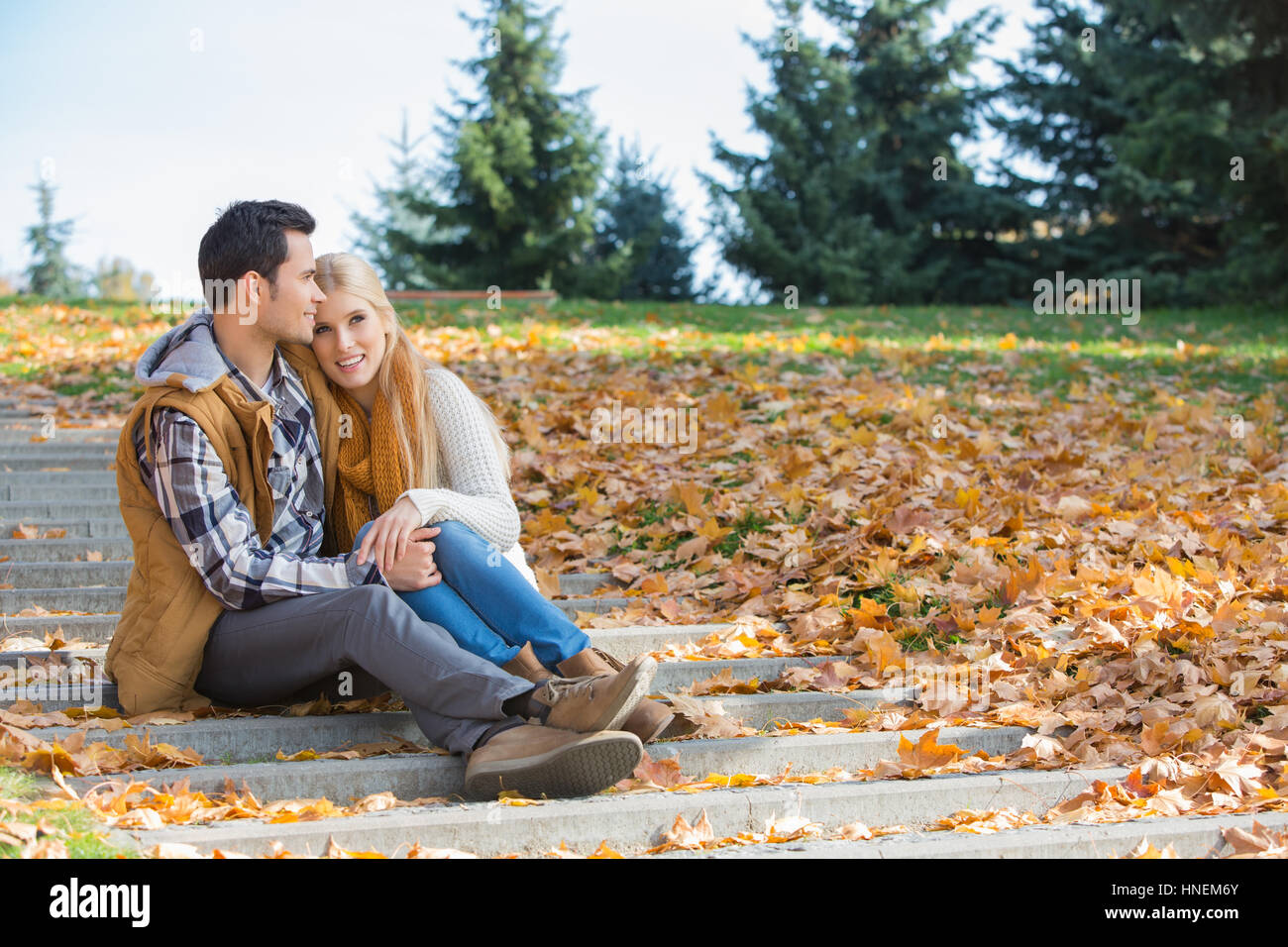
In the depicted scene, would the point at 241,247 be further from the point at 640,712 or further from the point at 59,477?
the point at 59,477

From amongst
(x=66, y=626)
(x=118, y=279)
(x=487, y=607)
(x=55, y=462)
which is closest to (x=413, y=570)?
(x=487, y=607)

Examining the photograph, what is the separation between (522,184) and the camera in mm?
21406

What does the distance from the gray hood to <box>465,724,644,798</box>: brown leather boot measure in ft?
4.10

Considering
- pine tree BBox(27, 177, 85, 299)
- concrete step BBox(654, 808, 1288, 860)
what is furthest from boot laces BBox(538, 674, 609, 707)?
pine tree BBox(27, 177, 85, 299)

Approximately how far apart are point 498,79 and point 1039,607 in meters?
19.7

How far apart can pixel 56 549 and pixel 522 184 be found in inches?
696

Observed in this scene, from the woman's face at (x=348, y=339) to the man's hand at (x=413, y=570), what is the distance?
623mm

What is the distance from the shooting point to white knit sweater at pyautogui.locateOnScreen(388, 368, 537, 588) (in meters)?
3.39

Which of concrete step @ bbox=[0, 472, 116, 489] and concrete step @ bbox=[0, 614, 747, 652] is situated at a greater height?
concrete step @ bbox=[0, 472, 116, 489]

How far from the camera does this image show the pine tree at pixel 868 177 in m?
20.6

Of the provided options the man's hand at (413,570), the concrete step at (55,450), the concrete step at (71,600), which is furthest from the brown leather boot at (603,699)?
the concrete step at (55,450)

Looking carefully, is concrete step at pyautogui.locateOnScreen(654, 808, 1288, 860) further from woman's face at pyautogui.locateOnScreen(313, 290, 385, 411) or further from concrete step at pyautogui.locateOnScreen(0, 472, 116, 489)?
concrete step at pyautogui.locateOnScreen(0, 472, 116, 489)

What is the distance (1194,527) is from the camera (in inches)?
179

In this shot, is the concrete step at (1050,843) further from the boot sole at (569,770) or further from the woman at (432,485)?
the woman at (432,485)
